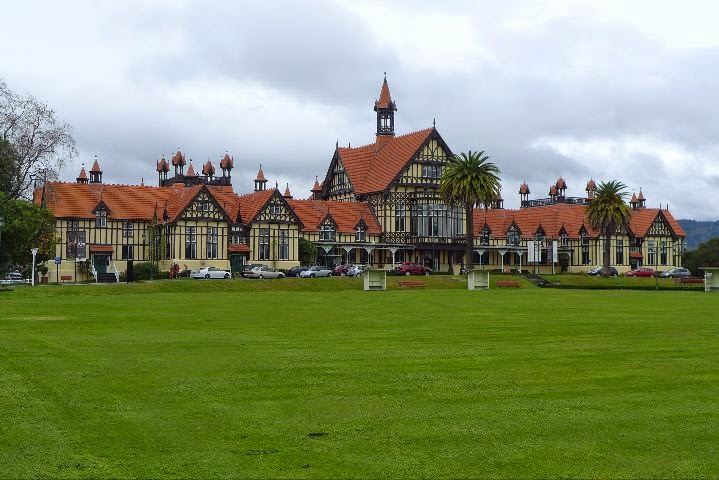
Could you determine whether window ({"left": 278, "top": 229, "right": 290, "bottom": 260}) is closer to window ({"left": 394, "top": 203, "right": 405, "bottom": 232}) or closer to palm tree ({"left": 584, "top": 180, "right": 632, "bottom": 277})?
window ({"left": 394, "top": 203, "right": 405, "bottom": 232})

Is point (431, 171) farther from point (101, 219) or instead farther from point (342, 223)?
point (101, 219)

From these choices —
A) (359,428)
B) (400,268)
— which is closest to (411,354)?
(359,428)

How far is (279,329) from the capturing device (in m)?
28.3

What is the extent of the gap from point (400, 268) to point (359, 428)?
250 feet

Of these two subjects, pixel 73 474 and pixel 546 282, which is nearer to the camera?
pixel 73 474

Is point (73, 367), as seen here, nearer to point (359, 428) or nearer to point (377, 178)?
point (359, 428)

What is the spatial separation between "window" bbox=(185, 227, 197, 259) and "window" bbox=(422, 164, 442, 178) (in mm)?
28519

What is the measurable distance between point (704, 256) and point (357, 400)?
124 meters

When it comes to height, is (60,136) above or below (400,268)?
above

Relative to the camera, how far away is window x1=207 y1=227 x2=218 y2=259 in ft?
291

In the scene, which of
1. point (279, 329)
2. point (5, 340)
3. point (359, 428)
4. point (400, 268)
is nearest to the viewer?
point (359, 428)

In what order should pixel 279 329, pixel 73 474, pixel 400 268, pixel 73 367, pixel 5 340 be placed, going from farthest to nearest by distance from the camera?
pixel 400 268, pixel 279 329, pixel 5 340, pixel 73 367, pixel 73 474

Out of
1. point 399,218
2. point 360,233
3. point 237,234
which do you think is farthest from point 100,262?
point 399,218

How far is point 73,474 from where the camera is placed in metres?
10.7
